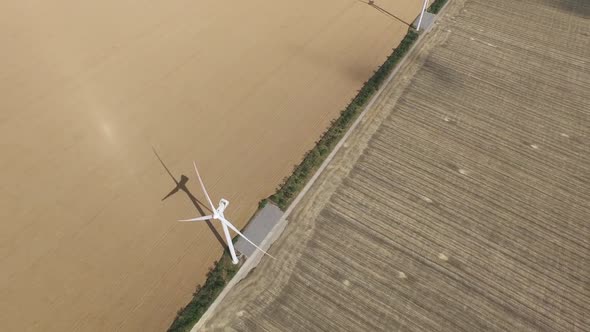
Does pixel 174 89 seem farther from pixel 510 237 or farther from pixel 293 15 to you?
pixel 510 237

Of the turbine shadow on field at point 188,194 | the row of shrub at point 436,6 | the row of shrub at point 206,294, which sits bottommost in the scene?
the row of shrub at point 206,294

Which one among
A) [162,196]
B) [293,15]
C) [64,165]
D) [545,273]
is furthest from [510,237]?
[64,165]

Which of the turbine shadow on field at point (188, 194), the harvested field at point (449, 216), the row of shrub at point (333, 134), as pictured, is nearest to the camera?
the harvested field at point (449, 216)

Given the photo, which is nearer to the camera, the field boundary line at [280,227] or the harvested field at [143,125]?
the field boundary line at [280,227]

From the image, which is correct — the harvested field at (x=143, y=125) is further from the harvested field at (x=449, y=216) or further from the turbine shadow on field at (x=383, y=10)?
the harvested field at (x=449, y=216)

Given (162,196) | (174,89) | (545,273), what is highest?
(174,89)

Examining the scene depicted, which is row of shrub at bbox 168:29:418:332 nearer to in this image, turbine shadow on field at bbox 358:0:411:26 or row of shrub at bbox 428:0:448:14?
turbine shadow on field at bbox 358:0:411:26

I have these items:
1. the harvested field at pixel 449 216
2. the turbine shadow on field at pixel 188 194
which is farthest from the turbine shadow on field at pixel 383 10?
the turbine shadow on field at pixel 188 194

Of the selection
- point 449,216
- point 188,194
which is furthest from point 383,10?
point 188,194
